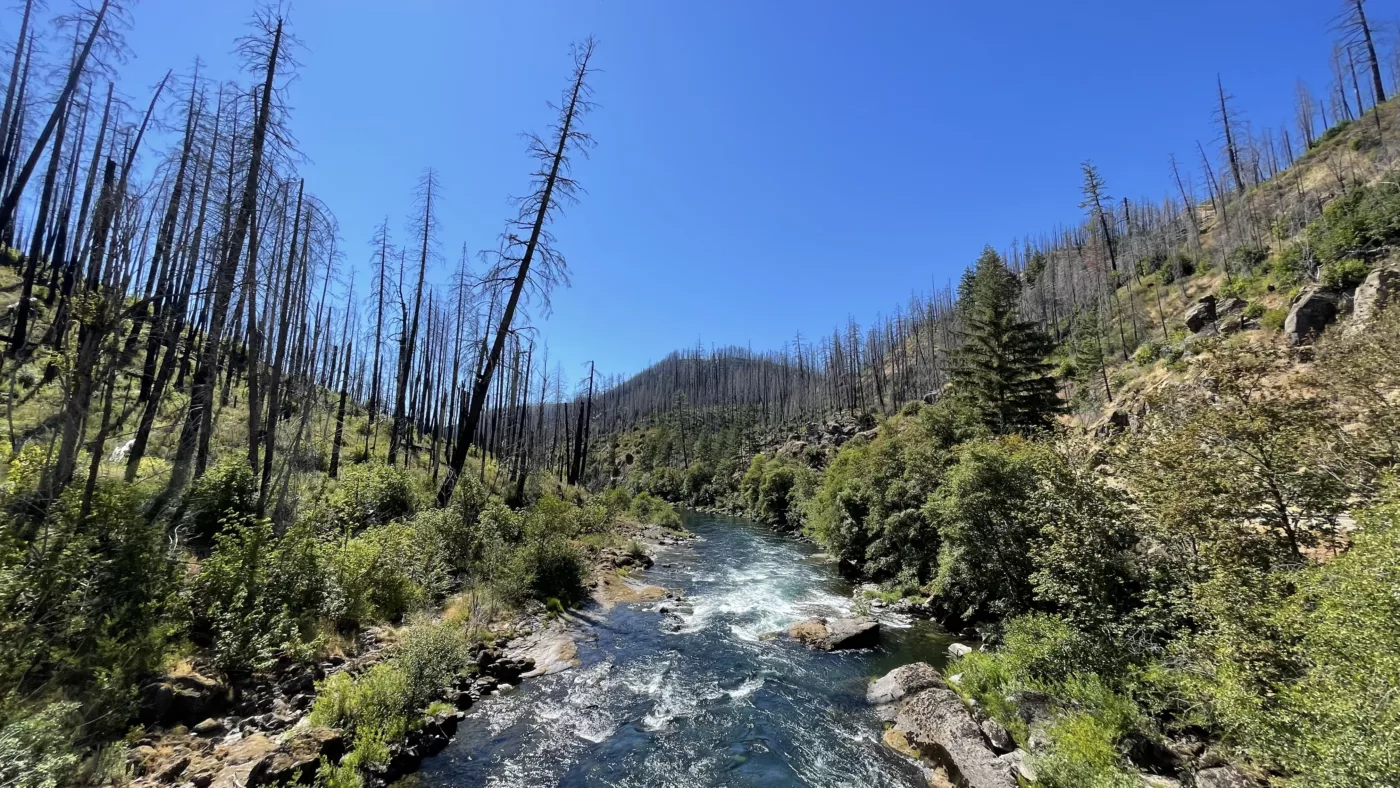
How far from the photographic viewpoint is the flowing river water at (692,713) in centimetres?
743

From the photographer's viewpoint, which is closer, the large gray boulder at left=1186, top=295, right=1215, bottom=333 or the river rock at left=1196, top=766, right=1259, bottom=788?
the river rock at left=1196, top=766, right=1259, bottom=788

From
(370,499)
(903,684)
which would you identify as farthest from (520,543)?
(903,684)

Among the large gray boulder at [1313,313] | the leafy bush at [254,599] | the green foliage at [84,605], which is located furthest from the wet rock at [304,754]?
the large gray boulder at [1313,313]

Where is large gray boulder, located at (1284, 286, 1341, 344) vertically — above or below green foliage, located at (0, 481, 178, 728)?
above

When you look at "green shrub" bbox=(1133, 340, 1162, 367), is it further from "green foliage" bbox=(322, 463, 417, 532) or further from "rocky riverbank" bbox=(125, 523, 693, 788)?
"green foliage" bbox=(322, 463, 417, 532)

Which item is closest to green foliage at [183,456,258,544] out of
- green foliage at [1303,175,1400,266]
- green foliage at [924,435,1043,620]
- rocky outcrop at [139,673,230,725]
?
rocky outcrop at [139,673,230,725]

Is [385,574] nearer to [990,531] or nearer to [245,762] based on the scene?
[245,762]

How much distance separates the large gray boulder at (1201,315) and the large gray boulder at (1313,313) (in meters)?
7.99

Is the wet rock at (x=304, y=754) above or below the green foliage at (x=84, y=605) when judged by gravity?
below

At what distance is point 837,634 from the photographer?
514 inches

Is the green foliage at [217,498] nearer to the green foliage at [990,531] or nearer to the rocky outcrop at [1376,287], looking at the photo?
the green foliage at [990,531]

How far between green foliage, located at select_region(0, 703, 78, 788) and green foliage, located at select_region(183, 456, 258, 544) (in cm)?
601

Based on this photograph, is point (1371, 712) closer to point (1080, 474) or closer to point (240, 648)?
point (1080, 474)

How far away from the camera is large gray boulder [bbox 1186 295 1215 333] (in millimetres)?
27000
